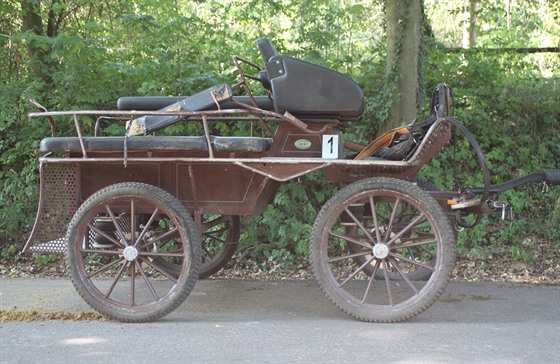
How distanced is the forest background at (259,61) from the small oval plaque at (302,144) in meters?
2.21

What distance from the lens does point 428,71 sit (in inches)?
364

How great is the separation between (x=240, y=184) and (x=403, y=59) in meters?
3.41

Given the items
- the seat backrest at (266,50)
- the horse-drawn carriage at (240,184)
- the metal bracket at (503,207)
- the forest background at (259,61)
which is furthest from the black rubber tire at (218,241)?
the metal bracket at (503,207)

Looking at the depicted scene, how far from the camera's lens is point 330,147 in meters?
5.27

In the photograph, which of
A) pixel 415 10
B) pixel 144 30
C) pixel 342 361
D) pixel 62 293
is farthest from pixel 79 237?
pixel 415 10

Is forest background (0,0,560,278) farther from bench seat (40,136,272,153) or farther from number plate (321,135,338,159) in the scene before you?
bench seat (40,136,272,153)

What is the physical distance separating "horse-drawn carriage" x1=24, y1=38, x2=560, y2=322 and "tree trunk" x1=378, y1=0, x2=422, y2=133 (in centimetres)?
245

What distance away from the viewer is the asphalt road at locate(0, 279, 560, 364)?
4406 mm

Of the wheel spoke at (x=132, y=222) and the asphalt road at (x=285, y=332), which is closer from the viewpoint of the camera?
the asphalt road at (x=285, y=332)

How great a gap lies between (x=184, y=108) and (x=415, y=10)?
12.0ft

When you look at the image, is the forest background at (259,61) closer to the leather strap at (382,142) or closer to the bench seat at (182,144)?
the leather strap at (382,142)

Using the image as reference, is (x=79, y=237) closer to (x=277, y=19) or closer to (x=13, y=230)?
(x=13, y=230)

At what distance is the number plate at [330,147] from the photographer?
207 inches

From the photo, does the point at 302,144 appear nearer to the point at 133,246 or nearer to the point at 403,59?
the point at 133,246
